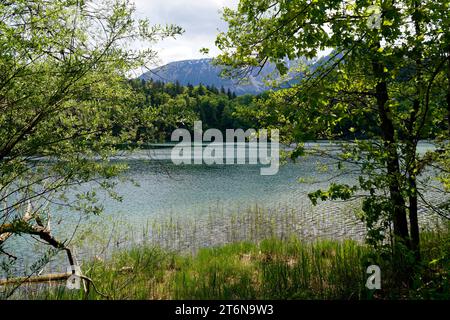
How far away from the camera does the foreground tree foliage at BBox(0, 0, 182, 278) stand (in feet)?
14.3

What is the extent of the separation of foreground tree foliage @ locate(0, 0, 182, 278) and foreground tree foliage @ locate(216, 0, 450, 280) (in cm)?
188

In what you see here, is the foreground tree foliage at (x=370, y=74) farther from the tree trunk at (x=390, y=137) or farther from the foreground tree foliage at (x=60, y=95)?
the foreground tree foliage at (x=60, y=95)

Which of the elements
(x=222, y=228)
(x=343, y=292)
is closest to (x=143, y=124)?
(x=343, y=292)

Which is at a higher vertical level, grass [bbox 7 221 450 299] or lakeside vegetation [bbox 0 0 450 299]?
lakeside vegetation [bbox 0 0 450 299]

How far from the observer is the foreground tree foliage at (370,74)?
4531 mm

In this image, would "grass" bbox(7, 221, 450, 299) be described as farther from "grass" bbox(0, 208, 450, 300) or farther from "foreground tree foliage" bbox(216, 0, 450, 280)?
"foreground tree foliage" bbox(216, 0, 450, 280)

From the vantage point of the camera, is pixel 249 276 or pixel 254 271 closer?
pixel 249 276

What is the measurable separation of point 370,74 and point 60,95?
4979 millimetres

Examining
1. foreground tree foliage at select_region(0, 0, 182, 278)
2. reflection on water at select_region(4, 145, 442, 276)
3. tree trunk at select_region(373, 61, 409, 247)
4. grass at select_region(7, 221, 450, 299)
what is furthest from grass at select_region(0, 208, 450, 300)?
foreground tree foliage at select_region(0, 0, 182, 278)

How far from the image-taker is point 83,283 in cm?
768

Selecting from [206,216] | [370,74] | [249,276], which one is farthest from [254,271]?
[206,216]

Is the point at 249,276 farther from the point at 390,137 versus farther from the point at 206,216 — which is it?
the point at 206,216

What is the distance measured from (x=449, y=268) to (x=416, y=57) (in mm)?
2893

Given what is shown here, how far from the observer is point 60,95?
15.4ft
